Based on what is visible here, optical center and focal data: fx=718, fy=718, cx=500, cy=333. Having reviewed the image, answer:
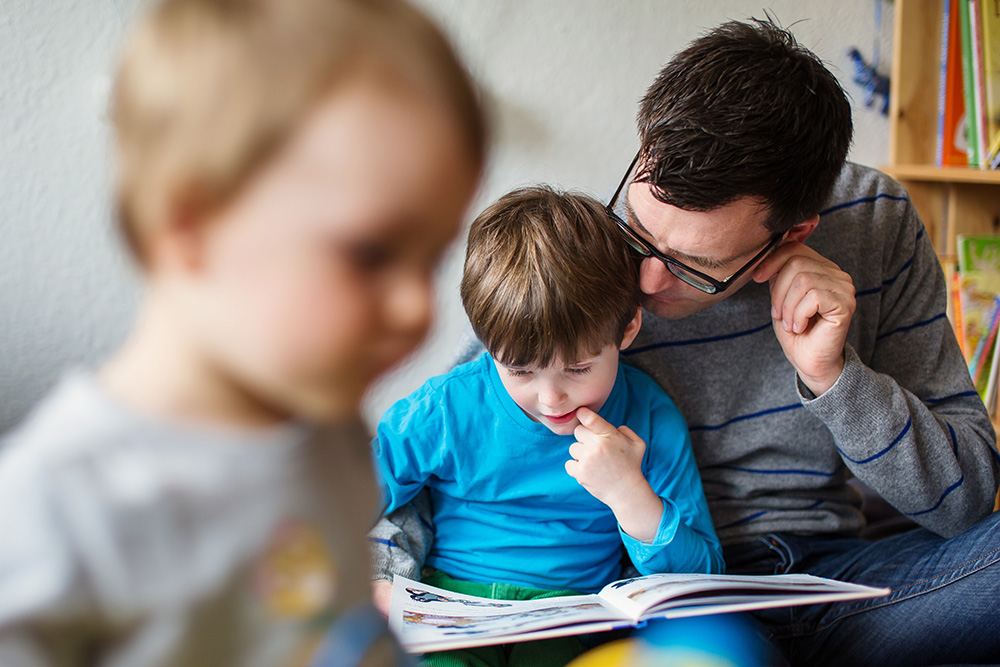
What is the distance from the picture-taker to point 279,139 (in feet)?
0.97

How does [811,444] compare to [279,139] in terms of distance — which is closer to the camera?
[279,139]

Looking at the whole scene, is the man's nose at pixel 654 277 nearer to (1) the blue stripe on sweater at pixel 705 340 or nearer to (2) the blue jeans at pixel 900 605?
(1) the blue stripe on sweater at pixel 705 340

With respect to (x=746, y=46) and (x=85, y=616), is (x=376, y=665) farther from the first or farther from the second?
(x=746, y=46)

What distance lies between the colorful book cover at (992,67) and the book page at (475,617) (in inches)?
57.7

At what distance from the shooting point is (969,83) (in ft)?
5.30

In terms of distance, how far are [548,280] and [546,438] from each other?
237mm

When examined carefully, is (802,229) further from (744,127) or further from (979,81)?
(979,81)

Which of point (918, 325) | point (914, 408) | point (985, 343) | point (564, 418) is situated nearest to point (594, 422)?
point (564, 418)

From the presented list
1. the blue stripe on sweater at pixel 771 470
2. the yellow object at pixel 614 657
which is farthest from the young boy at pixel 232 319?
the blue stripe on sweater at pixel 771 470

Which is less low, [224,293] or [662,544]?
[224,293]

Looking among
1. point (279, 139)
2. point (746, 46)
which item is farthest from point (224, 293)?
point (746, 46)

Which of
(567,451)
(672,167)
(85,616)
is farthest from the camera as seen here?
(567,451)

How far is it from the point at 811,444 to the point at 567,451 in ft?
1.28

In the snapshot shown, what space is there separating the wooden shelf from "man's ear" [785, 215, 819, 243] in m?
0.78
